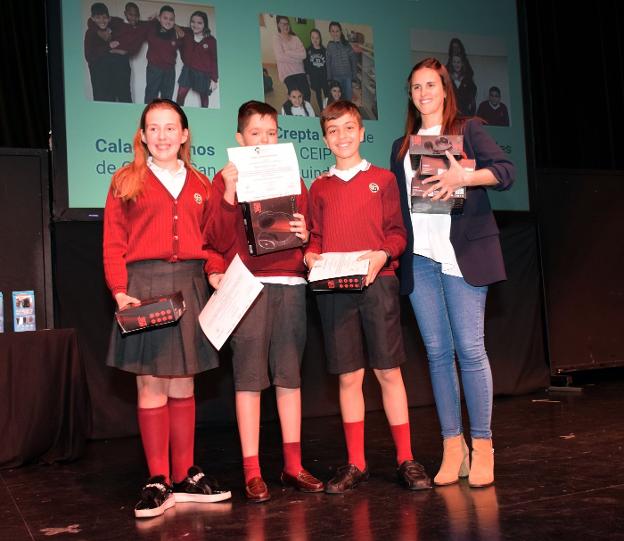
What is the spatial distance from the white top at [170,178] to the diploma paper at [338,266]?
55 cm

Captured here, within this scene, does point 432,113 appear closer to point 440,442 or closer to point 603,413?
point 440,442

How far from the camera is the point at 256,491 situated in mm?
2391

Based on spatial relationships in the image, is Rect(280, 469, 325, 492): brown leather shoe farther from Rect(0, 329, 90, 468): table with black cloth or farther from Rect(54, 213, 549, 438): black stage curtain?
Rect(54, 213, 549, 438): black stage curtain

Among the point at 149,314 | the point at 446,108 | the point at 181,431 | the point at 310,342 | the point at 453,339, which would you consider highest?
the point at 446,108

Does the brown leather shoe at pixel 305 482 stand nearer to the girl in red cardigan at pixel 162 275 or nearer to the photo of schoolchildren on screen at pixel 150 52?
the girl in red cardigan at pixel 162 275

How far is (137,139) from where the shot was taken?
2502 millimetres

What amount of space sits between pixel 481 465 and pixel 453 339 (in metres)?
0.45

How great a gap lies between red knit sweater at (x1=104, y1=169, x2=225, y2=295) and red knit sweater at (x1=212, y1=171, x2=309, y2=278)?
0.11 meters

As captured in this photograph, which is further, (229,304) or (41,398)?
(41,398)

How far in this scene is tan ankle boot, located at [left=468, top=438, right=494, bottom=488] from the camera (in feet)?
7.93

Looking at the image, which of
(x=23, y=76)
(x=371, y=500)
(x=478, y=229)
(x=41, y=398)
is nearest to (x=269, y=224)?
(x=478, y=229)

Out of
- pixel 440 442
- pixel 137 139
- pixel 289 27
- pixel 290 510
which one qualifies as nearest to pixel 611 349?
pixel 440 442

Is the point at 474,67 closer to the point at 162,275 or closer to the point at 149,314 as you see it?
the point at 162,275

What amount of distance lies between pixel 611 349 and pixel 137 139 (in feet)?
13.0
